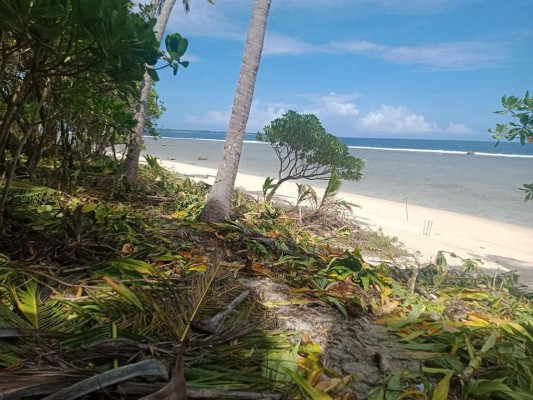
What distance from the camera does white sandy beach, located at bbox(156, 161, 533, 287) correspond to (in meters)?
6.51

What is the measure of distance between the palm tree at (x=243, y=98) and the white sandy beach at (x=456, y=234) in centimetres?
333

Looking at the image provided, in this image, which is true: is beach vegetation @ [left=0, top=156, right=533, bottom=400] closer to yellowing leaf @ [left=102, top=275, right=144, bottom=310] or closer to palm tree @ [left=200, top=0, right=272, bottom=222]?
yellowing leaf @ [left=102, top=275, right=144, bottom=310]

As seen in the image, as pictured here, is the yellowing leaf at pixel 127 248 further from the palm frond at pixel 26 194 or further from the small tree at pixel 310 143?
the small tree at pixel 310 143

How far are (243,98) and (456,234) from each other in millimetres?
6270

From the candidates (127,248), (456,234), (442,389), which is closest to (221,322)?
(442,389)

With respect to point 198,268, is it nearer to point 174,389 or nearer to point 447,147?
point 174,389

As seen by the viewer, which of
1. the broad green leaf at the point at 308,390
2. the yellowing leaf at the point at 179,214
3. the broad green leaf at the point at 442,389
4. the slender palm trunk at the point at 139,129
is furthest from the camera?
the slender palm trunk at the point at 139,129

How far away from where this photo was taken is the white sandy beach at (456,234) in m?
6.51

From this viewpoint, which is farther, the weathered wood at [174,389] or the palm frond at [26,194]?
the palm frond at [26,194]

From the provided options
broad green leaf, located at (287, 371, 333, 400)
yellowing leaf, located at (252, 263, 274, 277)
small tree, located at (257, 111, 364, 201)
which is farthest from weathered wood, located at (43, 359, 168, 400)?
small tree, located at (257, 111, 364, 201)

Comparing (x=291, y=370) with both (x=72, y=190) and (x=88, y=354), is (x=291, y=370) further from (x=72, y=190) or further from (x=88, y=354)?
(x=72, y=190)

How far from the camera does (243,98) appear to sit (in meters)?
4.55

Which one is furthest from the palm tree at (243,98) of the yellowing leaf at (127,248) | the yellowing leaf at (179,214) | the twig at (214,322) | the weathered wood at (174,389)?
the weathered wood at (174,389)

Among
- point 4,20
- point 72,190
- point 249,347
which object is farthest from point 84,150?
point 249,347
